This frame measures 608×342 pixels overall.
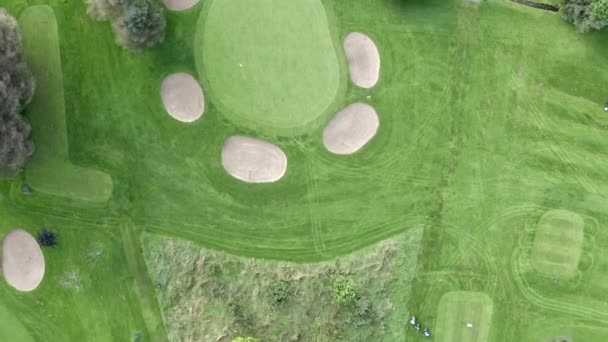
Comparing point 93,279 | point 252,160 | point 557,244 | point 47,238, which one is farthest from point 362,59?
point 47,238

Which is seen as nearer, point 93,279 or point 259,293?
point 259,293

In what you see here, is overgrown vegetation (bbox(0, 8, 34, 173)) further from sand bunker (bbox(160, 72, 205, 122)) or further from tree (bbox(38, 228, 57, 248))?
sand bunker (bbox(160, 72, 205, 122))

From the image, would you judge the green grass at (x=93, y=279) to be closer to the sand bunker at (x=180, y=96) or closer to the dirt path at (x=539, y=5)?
the sand bunker at (x=180, y=96)

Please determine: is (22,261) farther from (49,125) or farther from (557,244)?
(557,244)

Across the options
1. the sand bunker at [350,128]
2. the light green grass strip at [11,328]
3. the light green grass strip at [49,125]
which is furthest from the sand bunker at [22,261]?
the sand bunker at [350,128]

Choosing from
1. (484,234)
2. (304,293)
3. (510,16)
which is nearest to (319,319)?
(304,293)

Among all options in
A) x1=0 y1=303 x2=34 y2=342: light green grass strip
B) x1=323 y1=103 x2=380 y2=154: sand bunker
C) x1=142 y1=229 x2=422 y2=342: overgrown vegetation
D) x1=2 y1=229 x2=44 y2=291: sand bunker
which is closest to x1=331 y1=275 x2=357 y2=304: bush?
x1=142 y1=229 x2=422 y2=342: overgrown vegetation
